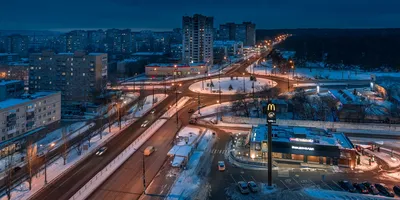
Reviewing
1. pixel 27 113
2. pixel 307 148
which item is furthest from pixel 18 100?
pixel 307 148

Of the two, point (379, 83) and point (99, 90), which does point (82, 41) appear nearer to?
point (99, 90)

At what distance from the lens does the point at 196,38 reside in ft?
195

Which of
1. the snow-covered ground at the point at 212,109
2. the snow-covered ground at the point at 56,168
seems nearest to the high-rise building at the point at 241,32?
the snow-covered ground at the point at 212,109

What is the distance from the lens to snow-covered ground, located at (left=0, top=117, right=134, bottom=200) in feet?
→ 43.5

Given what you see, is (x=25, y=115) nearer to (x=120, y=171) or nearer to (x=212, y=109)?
(x=120, y=171)

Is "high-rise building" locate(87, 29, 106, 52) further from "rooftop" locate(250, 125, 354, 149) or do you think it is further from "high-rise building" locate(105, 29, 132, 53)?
"rooftop" locate(250, 125, 354, 149)

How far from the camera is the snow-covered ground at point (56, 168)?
1326cm

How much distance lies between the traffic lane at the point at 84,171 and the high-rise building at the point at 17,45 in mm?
76570

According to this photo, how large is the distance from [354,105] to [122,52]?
7738 centimetres

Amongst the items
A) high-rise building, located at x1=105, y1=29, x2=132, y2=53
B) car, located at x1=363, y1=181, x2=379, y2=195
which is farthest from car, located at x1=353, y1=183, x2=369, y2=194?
high-rise building, located at x1=105, y1=29, x2=132, y2=53

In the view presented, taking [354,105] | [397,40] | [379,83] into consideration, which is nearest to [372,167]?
[354,105]

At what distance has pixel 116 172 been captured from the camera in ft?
50.0

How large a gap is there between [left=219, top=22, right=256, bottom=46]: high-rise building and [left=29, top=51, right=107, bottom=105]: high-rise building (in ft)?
249

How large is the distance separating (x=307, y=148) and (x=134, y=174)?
8172 mm
